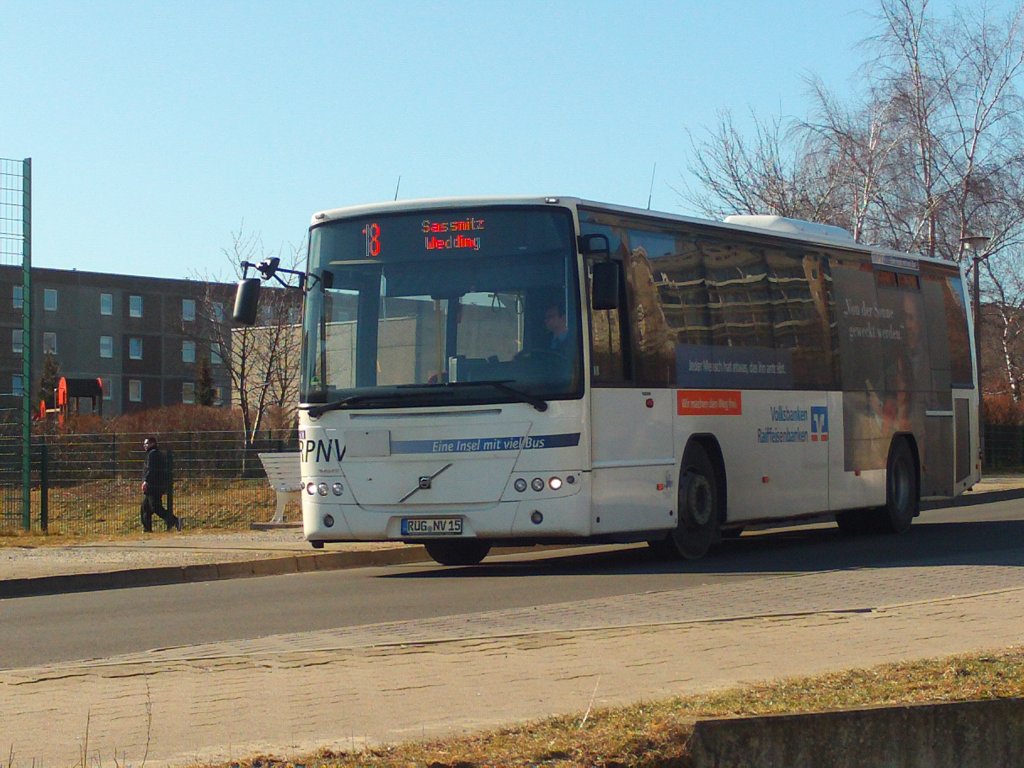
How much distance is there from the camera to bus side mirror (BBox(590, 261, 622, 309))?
47.8 feet

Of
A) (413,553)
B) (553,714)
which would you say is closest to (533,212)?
(413,553)

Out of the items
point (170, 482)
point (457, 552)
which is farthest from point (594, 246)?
point (170, 482)

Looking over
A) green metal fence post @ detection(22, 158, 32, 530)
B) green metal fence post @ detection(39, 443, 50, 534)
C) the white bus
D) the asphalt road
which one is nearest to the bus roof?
the white bus

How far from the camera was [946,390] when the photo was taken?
22.4 meters

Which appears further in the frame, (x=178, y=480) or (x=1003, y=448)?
(x=1003, y=448)

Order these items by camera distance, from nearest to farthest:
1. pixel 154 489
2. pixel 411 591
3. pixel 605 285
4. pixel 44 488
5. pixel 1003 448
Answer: pixel 411 591 → pixel 605 285 → pixel 44 488 → pixel 154 489 → pixel 1003 448

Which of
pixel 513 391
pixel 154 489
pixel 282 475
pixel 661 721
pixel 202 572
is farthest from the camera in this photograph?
pixel 154 489

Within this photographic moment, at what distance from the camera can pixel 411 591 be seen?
14.1m

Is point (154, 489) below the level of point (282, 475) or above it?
below

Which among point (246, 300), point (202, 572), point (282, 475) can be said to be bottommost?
point (202, 572)

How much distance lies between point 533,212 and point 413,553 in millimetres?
5202

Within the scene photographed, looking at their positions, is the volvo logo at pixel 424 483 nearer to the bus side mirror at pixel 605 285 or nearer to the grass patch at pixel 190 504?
the bus side mirror at pixel 605 285

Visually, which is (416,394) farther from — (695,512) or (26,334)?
(26,334)

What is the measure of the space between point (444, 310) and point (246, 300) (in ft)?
6.57
